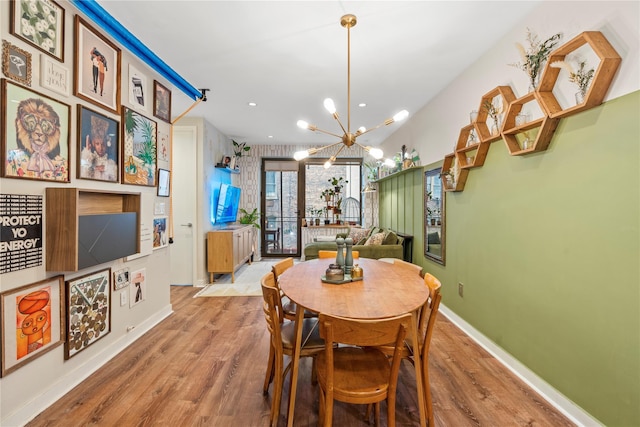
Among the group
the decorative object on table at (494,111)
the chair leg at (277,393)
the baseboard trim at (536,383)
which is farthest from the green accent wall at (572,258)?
the chair leg at (277,393)

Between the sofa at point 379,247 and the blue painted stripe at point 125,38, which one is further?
the sofa at point 379,247

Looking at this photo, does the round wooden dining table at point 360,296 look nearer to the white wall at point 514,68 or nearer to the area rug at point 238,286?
the white wall at point 514,68

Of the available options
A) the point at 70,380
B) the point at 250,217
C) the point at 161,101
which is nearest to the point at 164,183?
the point at 161,101

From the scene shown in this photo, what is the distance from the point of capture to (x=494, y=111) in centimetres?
252

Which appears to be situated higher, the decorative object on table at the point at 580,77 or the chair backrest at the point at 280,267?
the decorative object on table at the point at 580,77

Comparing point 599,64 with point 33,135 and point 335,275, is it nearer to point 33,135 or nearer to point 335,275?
point 335,275

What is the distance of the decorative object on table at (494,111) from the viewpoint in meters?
2.46

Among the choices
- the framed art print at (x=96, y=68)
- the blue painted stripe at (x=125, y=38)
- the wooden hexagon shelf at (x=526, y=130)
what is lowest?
the wooden hexagon shelf at (x=526, y=130)

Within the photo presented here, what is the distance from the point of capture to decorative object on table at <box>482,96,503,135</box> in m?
2.46

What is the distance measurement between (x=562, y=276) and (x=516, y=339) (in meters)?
0.70

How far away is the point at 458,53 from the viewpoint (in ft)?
8.78

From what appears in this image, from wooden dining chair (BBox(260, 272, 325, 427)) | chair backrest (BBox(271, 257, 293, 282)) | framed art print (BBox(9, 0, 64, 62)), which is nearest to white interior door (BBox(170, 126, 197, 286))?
chair backrest (BBox(271, 257, 293, 282))

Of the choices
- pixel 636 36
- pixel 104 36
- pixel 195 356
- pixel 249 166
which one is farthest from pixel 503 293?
pixel 249 166

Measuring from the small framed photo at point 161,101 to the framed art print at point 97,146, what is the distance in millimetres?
651
